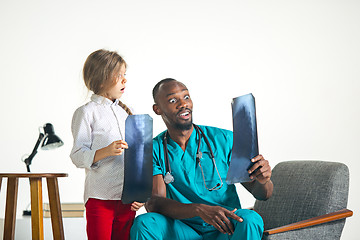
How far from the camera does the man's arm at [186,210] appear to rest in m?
1.63

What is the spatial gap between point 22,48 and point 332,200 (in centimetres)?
257

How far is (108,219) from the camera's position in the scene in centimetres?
193

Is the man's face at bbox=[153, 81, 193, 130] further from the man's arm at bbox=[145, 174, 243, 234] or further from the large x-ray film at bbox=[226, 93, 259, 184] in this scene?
the large x-ray film at bbox=[226, 93, 259, 184]

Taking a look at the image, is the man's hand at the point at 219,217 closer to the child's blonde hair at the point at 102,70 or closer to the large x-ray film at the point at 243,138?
the large x-ray film at the point at 243,138

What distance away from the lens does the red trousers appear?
192 centimetres

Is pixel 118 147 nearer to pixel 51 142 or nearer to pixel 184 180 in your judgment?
pixel 184 180

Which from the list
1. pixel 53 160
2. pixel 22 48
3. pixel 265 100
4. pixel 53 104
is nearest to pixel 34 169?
pixel 53 160

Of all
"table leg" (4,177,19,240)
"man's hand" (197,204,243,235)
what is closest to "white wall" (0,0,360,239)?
"table leg" (4,177,19,240)

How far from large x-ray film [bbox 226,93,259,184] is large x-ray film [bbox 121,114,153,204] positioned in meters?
0.31

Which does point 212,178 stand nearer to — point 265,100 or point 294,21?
point 265,100

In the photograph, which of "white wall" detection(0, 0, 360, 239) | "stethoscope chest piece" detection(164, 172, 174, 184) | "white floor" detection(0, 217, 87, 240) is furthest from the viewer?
"white wall" detection(0, 0, 360, 239)

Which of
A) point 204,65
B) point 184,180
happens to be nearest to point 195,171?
point 184,180

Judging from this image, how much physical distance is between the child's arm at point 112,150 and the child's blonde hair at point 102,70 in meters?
0.31

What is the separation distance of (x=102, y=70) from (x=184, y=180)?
578 mm
